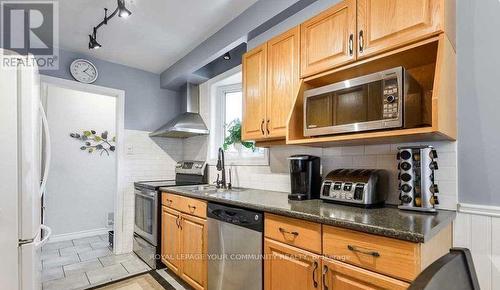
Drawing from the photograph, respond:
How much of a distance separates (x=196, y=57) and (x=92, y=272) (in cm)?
260

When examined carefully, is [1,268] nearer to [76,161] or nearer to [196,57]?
[196,57]

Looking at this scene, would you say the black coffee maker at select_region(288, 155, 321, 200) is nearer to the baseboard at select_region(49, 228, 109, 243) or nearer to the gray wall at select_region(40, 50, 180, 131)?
the gray wall at select_region(40, 50, 180, 131)

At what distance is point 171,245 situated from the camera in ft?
8.39

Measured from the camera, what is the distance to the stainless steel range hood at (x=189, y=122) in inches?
124

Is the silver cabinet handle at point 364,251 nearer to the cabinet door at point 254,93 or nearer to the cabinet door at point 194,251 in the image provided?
the cabinet door at point 254,93

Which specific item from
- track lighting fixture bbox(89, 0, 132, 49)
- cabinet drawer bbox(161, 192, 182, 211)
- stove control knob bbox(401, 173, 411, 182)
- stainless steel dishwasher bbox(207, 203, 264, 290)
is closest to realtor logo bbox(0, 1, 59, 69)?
track lighting fixture bbox(89, 0, 132, 49)

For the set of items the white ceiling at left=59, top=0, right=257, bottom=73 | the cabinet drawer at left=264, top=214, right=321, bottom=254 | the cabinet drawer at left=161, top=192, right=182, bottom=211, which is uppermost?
the white ceiling at left=59, top=0, right=257, bottom=73

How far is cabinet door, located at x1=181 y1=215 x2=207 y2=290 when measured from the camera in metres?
2.08

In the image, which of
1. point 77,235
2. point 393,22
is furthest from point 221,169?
point 77,235

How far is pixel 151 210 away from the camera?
290 centimetres

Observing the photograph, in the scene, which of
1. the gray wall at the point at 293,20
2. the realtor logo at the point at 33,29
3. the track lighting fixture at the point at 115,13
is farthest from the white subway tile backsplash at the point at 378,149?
the realtor logo at the point at 33,29

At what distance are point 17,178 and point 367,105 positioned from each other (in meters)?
1.99

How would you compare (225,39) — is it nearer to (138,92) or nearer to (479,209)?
(138,92)

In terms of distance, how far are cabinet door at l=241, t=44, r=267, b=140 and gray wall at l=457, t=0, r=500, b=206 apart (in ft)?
4.16
